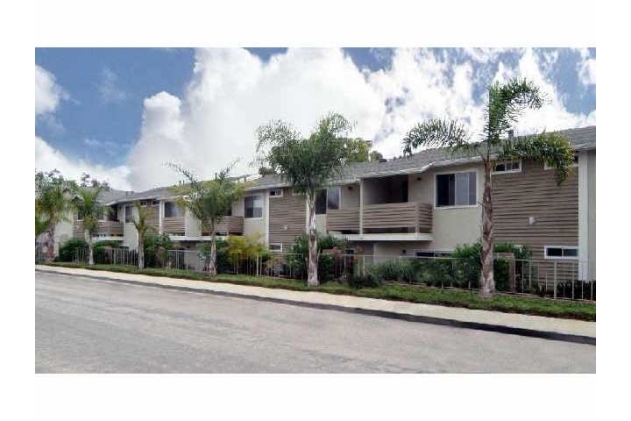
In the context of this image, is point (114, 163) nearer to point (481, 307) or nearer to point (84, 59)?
point (84, 59)

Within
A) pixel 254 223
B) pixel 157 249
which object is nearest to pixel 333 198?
pixel 254 223

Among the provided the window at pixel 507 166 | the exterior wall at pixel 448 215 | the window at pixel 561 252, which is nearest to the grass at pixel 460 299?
the window at pixel 561 252

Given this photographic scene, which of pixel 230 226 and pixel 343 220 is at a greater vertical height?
pixel 343 220

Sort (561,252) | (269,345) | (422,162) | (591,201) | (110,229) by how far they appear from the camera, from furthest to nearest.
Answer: (110,229), (422,162), (561,252), (591,201), (269,345)

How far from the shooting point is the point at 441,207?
19188 millimetres

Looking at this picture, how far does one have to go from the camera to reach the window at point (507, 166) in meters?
17.0

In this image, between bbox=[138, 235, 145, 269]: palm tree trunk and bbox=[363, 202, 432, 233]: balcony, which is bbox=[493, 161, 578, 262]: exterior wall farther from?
bbox=[138, 235, 145, 269]: palm tree trunk

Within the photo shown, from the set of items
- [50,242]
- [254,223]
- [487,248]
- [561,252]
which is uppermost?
[254,223]

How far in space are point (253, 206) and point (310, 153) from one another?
10879 mm

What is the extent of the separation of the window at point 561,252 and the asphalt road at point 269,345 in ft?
23.0

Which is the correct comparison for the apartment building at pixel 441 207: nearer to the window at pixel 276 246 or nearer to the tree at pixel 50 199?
the window at pixel 276 246

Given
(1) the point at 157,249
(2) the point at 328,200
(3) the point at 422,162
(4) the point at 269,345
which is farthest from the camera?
(1) the point at 157,249

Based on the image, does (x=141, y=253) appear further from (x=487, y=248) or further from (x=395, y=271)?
(x=487, y=248)
